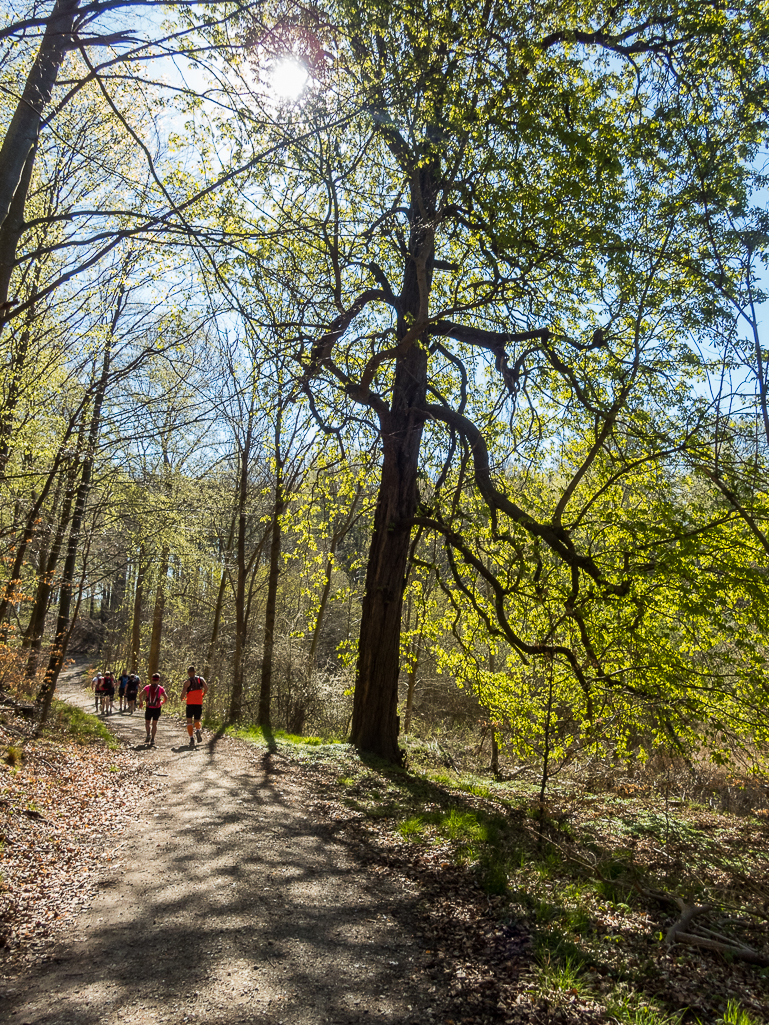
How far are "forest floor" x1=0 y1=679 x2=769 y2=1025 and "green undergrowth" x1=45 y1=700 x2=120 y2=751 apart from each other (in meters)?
3.31

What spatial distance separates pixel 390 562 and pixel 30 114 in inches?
317

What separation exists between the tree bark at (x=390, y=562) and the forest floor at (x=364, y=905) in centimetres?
172

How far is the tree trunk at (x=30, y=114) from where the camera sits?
4.07m

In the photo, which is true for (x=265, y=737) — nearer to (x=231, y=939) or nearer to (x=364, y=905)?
(x=364, y=905)

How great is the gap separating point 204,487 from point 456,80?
12331 millimetres

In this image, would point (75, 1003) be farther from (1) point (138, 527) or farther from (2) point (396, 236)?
(1) point (138, 527)

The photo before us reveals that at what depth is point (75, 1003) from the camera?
3.48 meters

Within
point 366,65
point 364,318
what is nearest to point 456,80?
point 366,65

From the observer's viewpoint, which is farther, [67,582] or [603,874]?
[67,582]

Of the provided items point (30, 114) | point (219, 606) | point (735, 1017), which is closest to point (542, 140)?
point (30, 114)

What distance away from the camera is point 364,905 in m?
4.94

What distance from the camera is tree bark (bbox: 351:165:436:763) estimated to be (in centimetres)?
1064

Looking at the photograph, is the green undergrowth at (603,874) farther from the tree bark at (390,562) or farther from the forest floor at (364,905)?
the tree bark at (390,562)

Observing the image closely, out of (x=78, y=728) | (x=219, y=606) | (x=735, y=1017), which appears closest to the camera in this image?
(x=735, y=1017)
